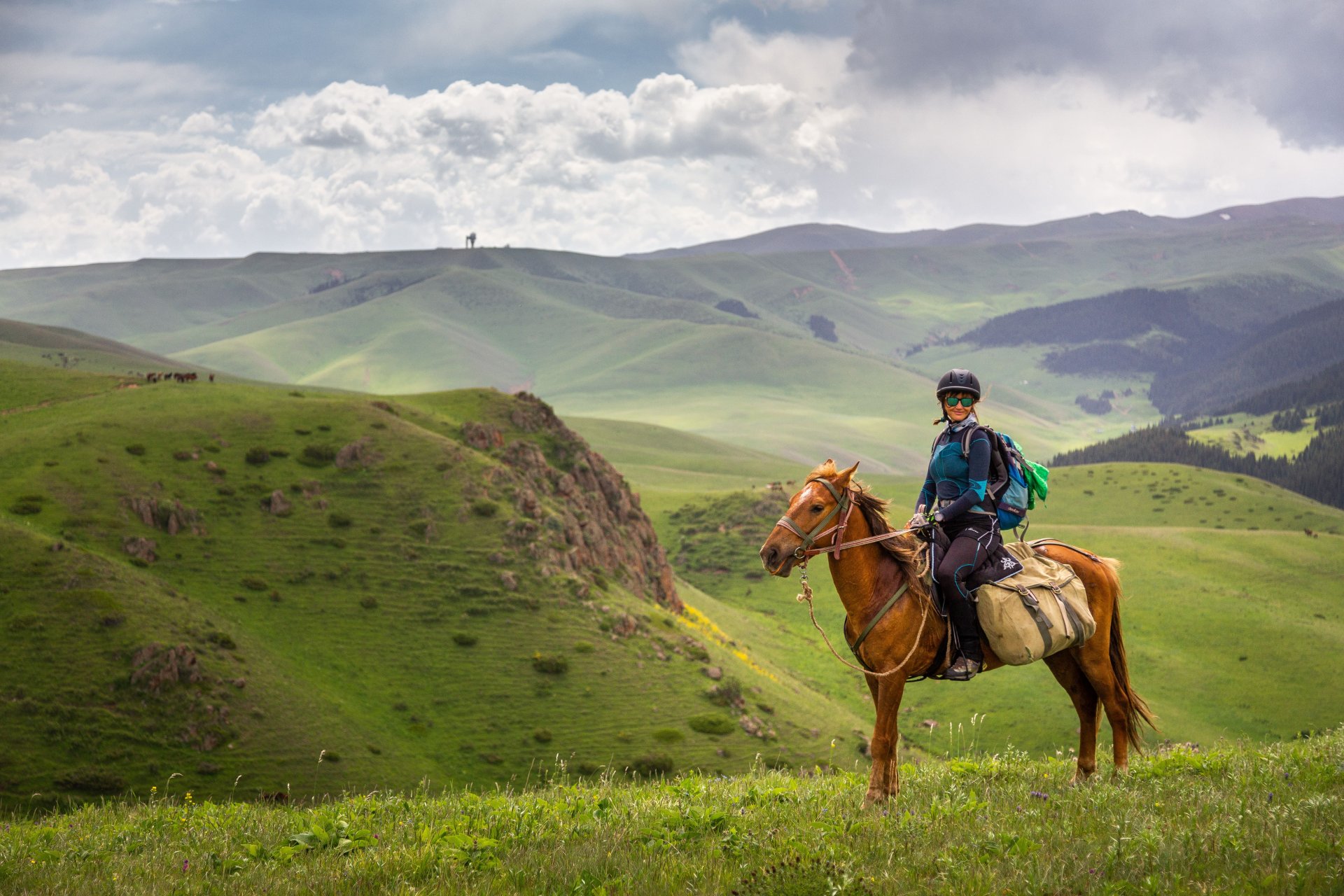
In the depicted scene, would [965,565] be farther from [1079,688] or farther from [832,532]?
[1079,688]

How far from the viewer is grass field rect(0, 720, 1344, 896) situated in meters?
8.56

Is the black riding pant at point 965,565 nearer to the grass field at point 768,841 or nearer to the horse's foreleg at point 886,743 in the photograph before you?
the horse's foreleg at point 886,743

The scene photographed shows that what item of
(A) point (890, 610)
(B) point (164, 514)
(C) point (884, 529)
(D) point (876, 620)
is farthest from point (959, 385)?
(B) point (164, 514)

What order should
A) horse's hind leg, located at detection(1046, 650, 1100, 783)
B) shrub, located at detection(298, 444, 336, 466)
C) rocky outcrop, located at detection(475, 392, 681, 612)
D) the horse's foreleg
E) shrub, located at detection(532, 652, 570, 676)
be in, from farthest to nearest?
1. shrub, located at detection(298, 444, 336, 466)
2. rocky outcrop, located at detection(475, 392, 681, 612)
3. shrub, located at detection(532, 652, 570, 676)
4. horse's hind leg, located at detection(1046, 650, 1100, 783)
5. the horse's foreleg

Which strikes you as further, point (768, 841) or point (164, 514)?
point (164, 514)

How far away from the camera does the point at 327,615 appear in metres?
65.4

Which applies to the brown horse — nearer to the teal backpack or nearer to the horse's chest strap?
the horse's chest strap

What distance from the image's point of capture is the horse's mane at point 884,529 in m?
14.3

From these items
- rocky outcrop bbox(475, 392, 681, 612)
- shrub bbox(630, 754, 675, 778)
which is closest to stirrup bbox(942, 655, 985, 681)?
shrub bbox(630, 754, 675, 778)

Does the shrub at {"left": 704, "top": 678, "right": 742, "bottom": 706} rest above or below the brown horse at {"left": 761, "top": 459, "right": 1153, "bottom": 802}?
below

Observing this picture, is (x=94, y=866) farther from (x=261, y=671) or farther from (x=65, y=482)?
(x=65, y=482)

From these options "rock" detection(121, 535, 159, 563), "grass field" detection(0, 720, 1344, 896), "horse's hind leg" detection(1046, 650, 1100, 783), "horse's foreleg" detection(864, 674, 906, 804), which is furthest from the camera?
"rock" detection(121, 535, 159, 563)

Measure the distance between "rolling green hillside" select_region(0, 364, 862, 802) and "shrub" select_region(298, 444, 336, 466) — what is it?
0.88ft

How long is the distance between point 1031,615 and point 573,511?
74.1 meters
